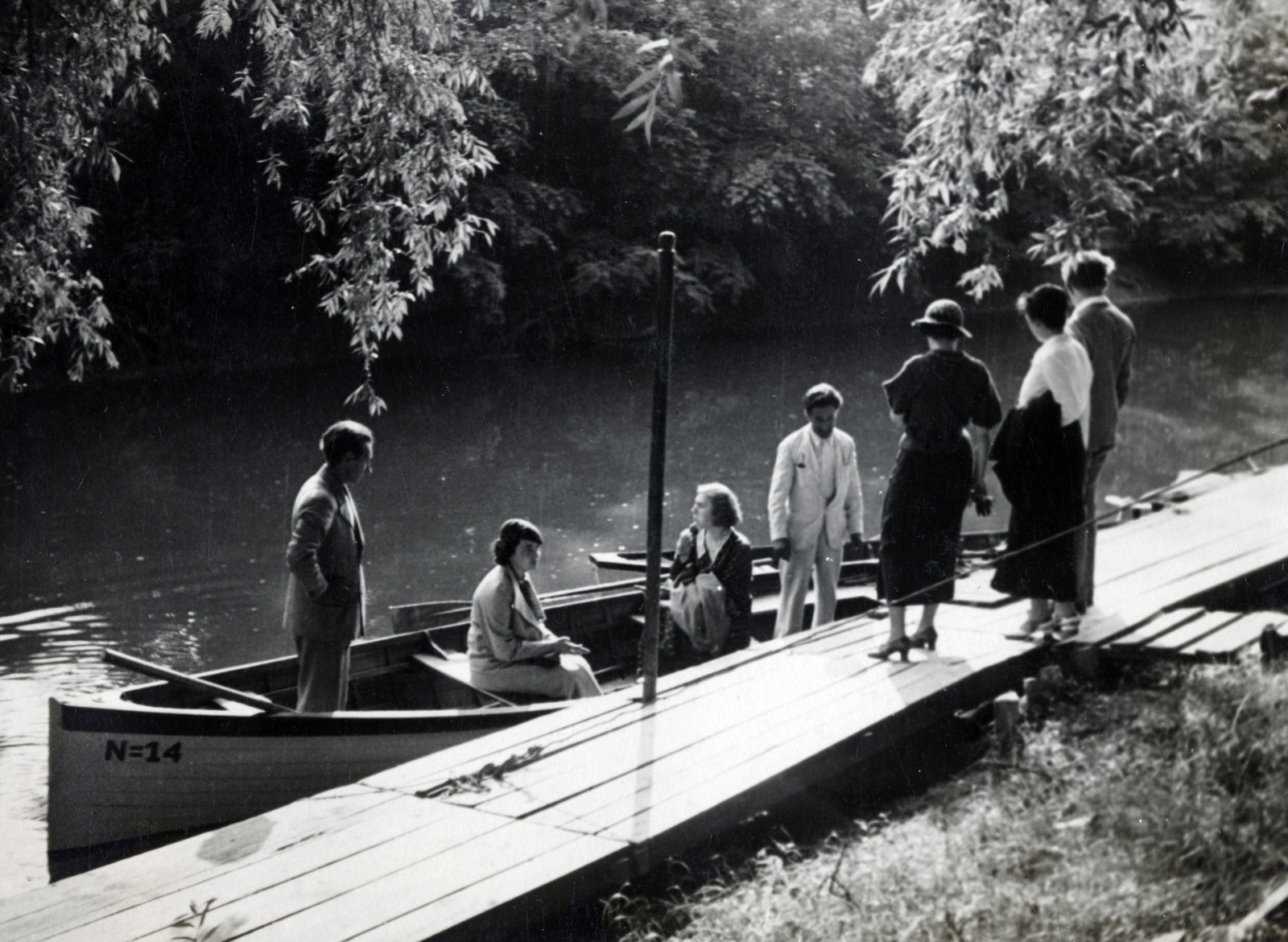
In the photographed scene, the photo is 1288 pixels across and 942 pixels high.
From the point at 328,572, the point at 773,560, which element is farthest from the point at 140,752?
the point at 773,560

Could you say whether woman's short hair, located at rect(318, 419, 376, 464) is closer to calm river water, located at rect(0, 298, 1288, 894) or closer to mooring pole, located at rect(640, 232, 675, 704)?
mooring pole, located at rect(640, 232, 675, 704)

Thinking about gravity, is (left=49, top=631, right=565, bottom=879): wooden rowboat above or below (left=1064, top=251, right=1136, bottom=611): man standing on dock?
below

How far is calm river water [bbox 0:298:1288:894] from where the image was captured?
12.2m

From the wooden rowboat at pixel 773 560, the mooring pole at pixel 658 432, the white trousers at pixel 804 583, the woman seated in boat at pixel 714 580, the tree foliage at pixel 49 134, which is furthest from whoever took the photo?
the wooden rowboat at pixel 773 560

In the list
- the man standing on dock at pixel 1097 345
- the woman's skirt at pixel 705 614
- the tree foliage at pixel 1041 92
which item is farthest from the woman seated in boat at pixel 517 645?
the man standing on dock at pixel 1097 345

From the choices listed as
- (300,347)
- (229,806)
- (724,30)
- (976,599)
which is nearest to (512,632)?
(229,806)

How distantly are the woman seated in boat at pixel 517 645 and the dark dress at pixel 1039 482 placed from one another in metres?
2.21

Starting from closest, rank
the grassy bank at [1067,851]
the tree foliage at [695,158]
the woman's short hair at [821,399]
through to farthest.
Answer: the grassy bank at [1067,851] < the woman's short hair at [821,399] < the tree foliage at [695,158]

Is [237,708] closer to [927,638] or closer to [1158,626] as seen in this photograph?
[927,638]

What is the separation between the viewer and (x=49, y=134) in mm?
6676

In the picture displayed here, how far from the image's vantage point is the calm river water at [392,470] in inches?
481

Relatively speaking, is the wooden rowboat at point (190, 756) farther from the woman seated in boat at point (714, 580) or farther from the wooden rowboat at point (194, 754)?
the woman seated in boat at point (714, 580)

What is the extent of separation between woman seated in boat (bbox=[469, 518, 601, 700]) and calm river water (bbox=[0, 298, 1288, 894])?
260cm

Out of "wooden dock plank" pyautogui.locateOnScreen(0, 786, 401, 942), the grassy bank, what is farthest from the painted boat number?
the grassy bank
